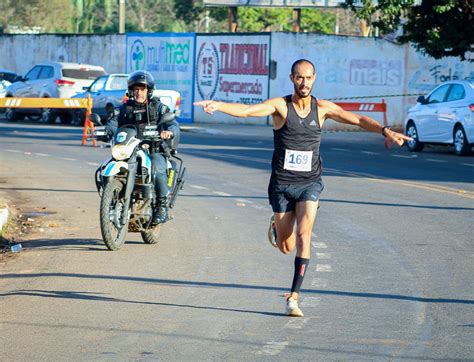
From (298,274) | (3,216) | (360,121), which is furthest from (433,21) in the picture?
(298,274)

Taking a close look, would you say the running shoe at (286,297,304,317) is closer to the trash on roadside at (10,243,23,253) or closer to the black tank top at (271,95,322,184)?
the black tank top at (271,95,322,184)

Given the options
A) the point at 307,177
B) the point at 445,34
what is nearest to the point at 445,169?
the point at 445,34

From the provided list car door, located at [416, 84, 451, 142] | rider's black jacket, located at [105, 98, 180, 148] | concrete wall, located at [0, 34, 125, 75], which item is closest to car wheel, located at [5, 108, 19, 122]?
concrete wall, located at [0, 34, 125, 75]

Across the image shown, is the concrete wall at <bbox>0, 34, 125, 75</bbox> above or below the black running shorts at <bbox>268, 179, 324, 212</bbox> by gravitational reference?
below

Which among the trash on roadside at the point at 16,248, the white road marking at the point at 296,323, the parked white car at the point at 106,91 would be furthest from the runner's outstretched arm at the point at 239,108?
the parked white car at the point at 106,91

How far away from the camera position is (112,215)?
36.6 ft

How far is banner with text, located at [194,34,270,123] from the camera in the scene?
3919 centimetres

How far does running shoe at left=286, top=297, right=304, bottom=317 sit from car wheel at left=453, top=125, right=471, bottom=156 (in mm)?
16825

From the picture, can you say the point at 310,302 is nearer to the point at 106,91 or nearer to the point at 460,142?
the point at 460,142

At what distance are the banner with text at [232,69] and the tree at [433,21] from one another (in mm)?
9264

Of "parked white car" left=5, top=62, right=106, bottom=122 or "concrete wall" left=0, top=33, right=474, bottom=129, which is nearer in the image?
"concrete wall" left=0, top=33, right=474, bottom=129

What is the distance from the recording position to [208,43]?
41.2 m

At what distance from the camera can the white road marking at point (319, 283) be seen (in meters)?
9.79

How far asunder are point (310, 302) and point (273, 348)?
1.73 meters
